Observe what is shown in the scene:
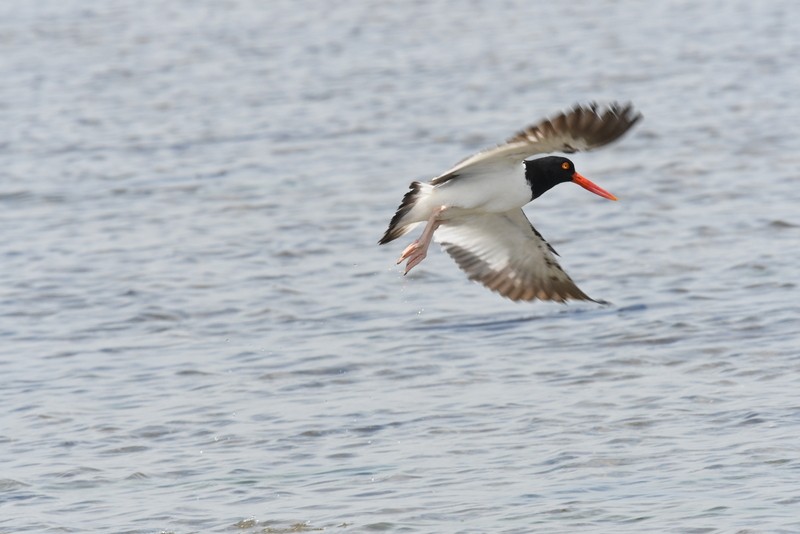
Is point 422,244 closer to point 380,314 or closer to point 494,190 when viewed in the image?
point 494,190

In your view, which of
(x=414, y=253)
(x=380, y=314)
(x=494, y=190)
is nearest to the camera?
(x=494, y=190)

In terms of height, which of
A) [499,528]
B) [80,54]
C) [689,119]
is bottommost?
[499,528]

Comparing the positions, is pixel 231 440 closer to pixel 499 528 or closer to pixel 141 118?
pixel 499 528

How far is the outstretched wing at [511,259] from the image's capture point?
26.9 ft

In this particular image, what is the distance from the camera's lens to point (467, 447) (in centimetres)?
775

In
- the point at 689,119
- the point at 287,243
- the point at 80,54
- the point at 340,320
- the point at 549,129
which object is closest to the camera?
the point at 549,129

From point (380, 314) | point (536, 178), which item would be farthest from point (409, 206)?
point (380, 314)

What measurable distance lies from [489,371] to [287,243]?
3846mm

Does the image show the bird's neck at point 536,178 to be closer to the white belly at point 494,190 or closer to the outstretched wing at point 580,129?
the white belly at point 494,190

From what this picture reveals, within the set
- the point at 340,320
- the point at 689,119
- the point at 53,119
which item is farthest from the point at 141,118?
the point at 340,320

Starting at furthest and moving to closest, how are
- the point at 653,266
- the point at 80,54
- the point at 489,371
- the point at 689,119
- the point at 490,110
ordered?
the point at 80,54
the point at 490,110
the point at 689,119
the point at 653,266
the point at 489,371

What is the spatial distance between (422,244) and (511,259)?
27.2 inches

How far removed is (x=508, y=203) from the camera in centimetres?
761

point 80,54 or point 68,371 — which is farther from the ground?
point 80,54
